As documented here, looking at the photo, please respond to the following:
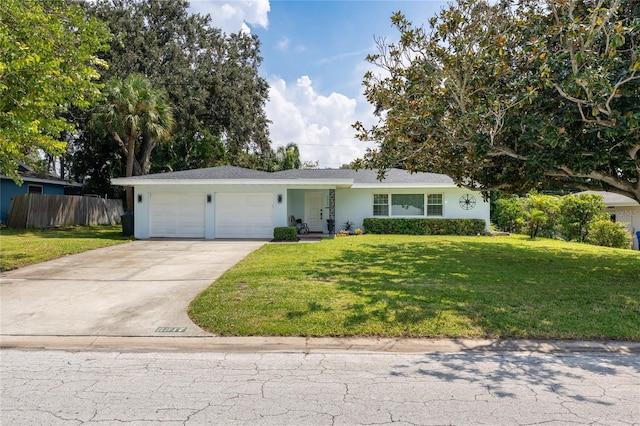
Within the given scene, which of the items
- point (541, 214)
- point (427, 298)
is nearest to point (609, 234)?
point (541, 214)

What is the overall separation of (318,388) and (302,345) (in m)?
1.16

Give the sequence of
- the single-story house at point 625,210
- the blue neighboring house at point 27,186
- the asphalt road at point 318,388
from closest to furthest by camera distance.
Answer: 1. the asphalt road at point 318,388
2. the single-story house at point 625,210
3. the blue neighboring house at point 27,186

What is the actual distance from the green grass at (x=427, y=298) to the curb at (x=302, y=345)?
16 cm

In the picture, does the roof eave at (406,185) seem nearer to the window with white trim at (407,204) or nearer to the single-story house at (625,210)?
the window with white trim at (407,204)

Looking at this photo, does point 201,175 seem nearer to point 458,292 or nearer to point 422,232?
point 422,232

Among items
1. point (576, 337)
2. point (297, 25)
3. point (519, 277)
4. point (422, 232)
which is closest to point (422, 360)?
point (576, 337)

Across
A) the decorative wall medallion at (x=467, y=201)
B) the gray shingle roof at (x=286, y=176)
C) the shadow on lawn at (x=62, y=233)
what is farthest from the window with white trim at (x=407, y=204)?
the shadow on lawn at (x=62, y=233)

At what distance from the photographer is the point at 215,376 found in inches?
154

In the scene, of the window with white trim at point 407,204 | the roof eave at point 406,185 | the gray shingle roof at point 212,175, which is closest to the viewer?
the gray shingle roof at point 212,175

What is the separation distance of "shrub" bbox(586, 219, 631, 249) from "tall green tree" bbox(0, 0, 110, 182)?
19292 mm

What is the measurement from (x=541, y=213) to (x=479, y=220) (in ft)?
8.65

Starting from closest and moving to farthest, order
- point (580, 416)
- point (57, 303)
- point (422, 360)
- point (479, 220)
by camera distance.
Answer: point (580, 416)
point (422, 360)
point (57, 303)
point (479, 220)

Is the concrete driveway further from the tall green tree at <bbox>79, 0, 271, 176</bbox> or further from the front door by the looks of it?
the tall green tree at <bbox>79, 0, 271, 176</bbox>

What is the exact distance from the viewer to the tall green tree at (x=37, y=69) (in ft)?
25.9
